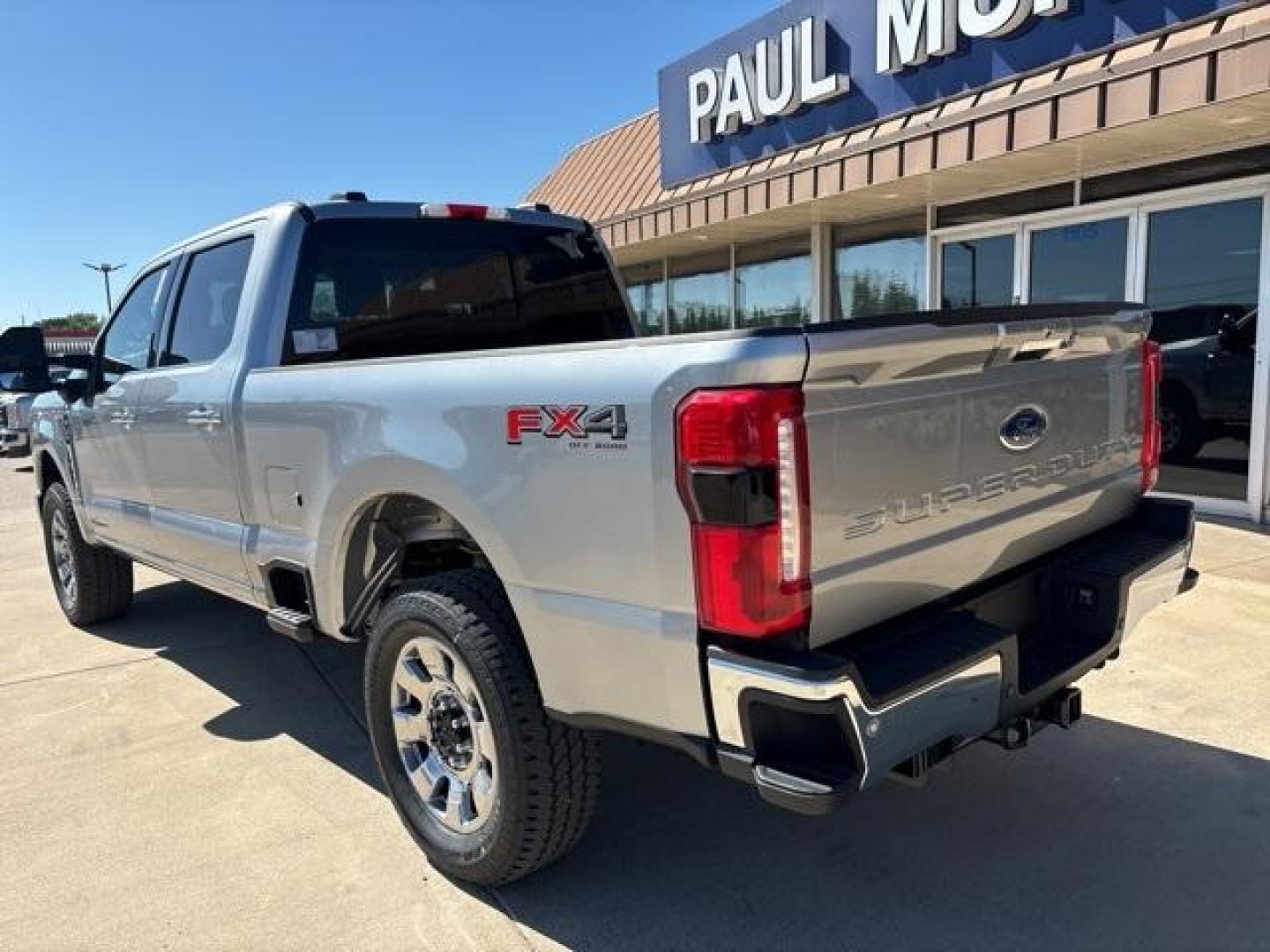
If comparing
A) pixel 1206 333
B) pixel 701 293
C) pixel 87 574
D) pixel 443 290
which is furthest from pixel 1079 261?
pixel 87 574

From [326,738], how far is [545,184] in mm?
14053

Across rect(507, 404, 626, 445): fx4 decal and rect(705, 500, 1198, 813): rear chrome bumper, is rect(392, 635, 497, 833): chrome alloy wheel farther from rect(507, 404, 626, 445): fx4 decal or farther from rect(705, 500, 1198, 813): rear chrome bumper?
rect(705, 500, 1198, 813): rear chrome bumper

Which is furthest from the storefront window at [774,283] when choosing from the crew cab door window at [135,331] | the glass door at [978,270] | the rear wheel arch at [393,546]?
the rear wheel arch at [393,546]

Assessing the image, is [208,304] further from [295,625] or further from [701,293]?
[701,293]

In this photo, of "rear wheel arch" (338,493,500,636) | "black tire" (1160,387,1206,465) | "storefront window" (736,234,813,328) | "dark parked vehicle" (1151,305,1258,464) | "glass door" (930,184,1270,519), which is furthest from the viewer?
"storefront window" (736,234,813,328)

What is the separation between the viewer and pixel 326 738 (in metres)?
4.06

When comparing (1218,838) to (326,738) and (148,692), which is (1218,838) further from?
(148,692)

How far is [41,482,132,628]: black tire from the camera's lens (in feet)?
18.5

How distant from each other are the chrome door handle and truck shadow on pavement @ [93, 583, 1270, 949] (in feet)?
4.61

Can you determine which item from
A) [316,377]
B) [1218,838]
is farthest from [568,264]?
[1218,838]

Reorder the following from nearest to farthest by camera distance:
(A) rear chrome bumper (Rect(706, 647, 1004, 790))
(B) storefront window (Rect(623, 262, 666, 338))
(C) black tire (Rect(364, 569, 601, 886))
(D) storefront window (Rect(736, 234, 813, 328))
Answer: (A) rear chrome bumper (Rect(706, 647, 1004, 790)) → (C) black tire (Rect(364, 569, 601, 886)) → (D) storefront window (Rect(736, 234, 813, 328)) → (B) storefront window (Rect(623, 262, 666, 338))

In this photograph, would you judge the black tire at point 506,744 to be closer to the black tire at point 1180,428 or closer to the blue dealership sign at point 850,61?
the blue dealership sign at point 850,61

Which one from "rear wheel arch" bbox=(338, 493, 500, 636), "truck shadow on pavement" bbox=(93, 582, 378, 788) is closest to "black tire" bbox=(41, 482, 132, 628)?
"truck shadow on pavement" bbox=(93, 582, 378, 788)

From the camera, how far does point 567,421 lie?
231 cm
